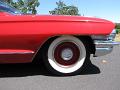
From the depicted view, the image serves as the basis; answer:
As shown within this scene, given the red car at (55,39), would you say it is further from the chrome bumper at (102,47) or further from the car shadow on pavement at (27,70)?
the car shadow on pavement at (27,70)

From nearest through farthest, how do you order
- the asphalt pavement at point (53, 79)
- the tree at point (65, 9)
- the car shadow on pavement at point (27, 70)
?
1. the asphalt pavement at point (53, 79)
2. the car shadow on pavement at point (27, 70)
3. the tree at point (65, 9)

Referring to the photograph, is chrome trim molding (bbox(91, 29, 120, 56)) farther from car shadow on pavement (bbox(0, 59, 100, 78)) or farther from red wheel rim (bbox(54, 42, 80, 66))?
car shadow on pavement (bbox(0, 59, 100, 78))

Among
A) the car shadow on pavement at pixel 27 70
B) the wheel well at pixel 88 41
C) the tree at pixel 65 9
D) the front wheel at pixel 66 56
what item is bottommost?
the tree at pixel 65 9

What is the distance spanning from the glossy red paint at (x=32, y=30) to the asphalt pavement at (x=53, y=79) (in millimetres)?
382

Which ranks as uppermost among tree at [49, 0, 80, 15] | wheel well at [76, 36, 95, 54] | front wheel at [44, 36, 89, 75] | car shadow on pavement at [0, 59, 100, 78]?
wheel well at [76, 36, 95, 54]

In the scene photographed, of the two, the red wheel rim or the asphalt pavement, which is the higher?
the red wheel rim

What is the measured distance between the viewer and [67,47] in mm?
5793

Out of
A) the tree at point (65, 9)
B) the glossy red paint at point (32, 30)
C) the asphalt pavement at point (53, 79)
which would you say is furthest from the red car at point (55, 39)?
the tree at point (65, 9)

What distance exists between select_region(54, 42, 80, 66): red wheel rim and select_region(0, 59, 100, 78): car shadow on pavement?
302 millimetres

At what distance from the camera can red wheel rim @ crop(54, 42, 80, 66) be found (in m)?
5.76

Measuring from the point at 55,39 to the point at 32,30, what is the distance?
0.44 metres

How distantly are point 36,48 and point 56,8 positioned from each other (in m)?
33.9

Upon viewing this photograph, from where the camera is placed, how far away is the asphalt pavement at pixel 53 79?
5027mm

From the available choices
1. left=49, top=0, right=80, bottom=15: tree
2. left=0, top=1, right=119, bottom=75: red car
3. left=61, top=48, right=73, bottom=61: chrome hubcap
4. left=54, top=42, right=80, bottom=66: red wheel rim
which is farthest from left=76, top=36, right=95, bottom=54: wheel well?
left=49, top=0, right=80, bottom=15: tree
